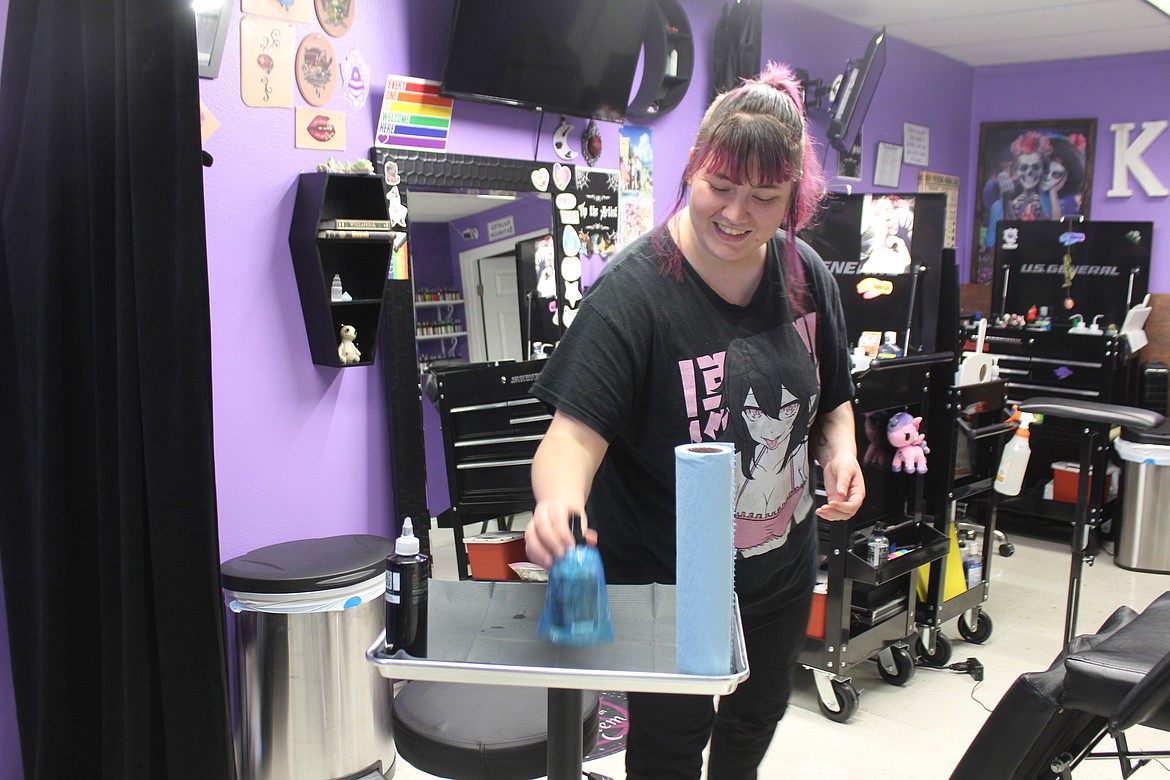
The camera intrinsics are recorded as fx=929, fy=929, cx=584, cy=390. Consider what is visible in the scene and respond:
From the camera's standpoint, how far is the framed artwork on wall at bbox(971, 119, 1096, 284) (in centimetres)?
588

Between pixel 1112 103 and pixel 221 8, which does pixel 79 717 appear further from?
pixel 1112 103

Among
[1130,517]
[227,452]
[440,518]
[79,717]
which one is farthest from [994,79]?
[79,717]

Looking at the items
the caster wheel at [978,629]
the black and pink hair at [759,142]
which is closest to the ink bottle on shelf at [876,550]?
the caster wheel at [978,629]

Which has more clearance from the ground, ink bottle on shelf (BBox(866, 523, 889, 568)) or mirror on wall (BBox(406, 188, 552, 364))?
mirror on wall (BBox(406, 188, 552, 364))

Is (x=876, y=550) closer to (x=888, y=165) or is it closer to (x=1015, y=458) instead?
(x=1015, y=458)

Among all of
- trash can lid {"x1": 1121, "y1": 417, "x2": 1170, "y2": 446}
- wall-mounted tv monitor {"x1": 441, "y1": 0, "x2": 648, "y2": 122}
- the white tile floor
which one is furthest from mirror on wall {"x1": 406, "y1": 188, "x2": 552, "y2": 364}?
trash can lid {"x1": 1121, "y1": 417, "x2": 1170, "y2": 446}

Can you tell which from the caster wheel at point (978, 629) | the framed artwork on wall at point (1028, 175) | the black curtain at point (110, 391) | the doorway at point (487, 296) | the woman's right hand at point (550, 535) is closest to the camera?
the woman's right hand at point (550, 535)

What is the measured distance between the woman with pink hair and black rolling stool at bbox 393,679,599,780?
194 mm

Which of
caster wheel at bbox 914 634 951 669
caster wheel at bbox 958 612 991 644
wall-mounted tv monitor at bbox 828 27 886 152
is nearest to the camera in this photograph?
caster wheel at bbox 914 634 951 669

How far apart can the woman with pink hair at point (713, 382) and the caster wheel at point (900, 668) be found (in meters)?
1.74

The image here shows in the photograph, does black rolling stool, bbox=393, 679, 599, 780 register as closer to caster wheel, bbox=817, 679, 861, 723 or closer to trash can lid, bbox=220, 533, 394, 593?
trash can lid, bbox=220, 533, 394, 593

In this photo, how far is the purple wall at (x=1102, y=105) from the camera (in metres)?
5.62

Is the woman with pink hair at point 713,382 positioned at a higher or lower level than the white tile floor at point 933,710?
higher

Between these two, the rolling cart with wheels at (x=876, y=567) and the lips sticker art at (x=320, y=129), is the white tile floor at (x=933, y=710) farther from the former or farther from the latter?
the lips sticker art at (x=320, y=129)
